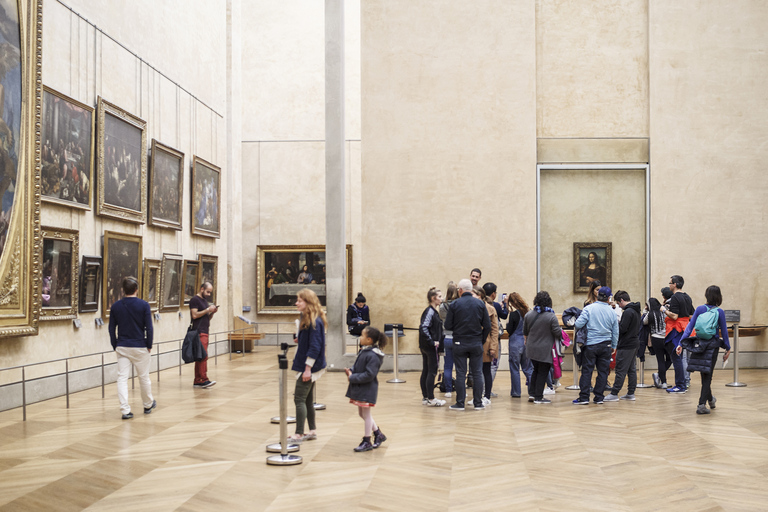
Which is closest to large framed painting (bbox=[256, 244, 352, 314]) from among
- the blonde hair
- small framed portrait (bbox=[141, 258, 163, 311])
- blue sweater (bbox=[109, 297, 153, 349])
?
small framed portrait (bbox=[141, 258, 163, 311])

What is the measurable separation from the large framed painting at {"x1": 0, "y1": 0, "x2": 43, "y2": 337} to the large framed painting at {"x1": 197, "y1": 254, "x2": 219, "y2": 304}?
7.99 meters

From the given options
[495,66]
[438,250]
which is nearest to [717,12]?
[495,66]

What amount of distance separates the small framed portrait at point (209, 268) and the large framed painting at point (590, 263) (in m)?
9.78

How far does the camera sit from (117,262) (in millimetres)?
15086

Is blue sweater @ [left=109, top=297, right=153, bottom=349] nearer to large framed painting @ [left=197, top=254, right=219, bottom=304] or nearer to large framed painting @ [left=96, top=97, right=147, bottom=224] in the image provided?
large framed painting @ [left=96, top=97, right=147, bottom=224]

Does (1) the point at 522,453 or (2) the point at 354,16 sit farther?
(2) the point at 354,16

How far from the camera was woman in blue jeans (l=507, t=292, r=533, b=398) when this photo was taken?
12.6m

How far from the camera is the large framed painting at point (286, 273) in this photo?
2516cm

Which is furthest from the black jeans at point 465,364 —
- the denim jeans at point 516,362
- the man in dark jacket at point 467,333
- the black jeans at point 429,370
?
the denim jeans at point 516,362

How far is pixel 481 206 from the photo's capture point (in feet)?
53.8

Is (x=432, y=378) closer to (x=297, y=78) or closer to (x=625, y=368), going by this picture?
(x=625, y=368)

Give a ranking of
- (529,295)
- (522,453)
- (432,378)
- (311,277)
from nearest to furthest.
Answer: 1. (522,453)
2. (432,378)
3. (529,295)
4. (311,277)

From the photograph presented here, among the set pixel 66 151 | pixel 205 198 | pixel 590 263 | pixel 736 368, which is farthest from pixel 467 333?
pixel 205 198

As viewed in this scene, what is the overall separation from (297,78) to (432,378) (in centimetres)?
1672
